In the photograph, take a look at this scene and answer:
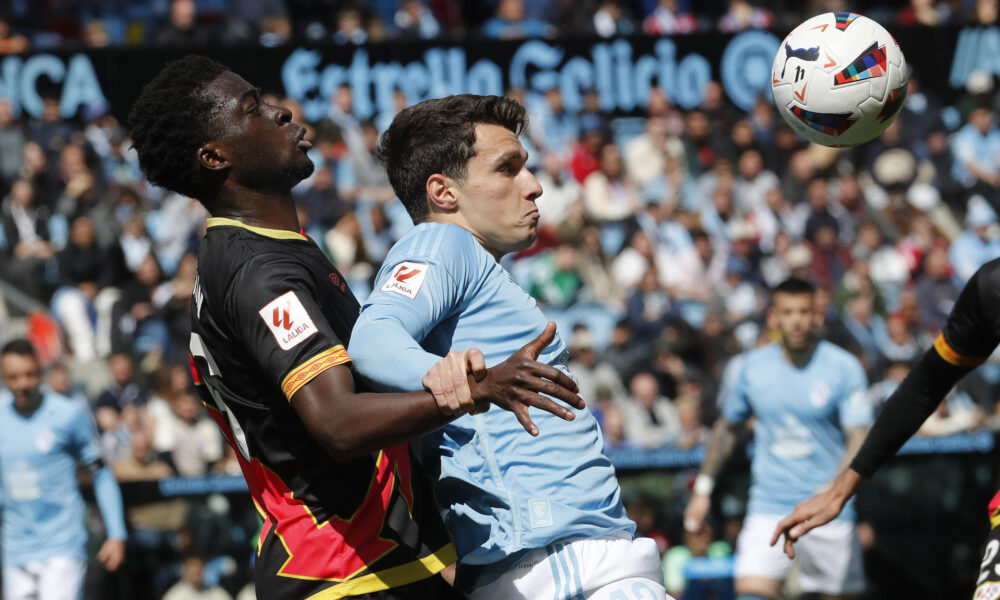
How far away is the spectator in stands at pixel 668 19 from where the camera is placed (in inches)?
644

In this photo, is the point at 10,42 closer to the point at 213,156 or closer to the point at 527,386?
the point at 213,156

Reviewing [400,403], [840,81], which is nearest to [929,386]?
[840,81]

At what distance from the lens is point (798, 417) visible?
8250 millimetres

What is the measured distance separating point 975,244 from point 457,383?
39.3 ft

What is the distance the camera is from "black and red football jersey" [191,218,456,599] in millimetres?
3342

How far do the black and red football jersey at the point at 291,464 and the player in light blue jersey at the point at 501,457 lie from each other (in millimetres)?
166


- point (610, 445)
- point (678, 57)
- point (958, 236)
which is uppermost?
point (678, 57)

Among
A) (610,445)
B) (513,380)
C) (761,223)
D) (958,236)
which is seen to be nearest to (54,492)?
(610,445)

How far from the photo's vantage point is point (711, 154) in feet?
47.4

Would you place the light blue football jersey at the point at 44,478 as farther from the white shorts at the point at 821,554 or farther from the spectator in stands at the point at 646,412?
the spectator in stands at the point at 646,412

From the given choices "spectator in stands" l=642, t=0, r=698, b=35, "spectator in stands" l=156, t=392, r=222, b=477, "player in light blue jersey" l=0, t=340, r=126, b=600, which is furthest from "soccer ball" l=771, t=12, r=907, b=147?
"spectator in stands" l=642, t=0, r=698, b=35

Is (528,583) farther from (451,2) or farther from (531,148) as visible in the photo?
(451,2)

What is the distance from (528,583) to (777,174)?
1160 centimetres

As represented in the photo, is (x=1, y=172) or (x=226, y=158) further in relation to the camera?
(x=1, y=172)
